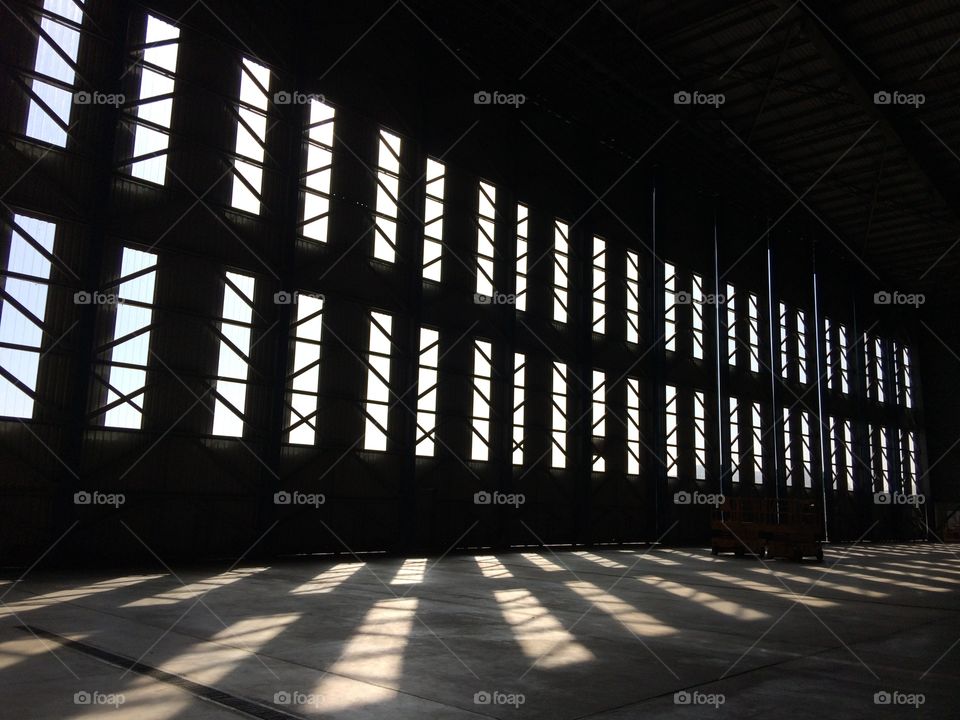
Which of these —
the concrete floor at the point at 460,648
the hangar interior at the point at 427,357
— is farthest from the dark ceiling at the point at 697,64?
the concrete floor at the point at 460,648

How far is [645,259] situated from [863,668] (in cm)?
2699

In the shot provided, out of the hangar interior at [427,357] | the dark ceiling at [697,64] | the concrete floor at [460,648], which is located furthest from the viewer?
the dark ceiling at [697,64]

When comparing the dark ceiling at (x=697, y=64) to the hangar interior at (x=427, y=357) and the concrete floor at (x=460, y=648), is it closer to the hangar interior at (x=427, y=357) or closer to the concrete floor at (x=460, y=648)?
the hangar interior at (x=427, y=357)

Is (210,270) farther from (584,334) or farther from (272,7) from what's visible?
(584,334)

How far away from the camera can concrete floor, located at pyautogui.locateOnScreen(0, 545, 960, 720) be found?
20.0 feet

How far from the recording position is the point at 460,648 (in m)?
8.42

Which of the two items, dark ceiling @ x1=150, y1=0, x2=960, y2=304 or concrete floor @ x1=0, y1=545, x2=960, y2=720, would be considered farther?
dark ceiling @ x1=150, y1=0, x2=960, y2=304

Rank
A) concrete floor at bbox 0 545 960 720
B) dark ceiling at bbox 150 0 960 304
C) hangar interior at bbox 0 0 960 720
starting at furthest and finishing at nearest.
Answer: dark ceiling at bbox 150 0 960 304 < hangar interior at bbox 0 0 960 720 < concrete floor at bbox 0 545 960 720

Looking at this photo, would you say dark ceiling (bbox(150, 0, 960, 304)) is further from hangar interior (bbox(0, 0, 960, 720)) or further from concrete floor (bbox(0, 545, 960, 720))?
concrete floor (bbox(0, 545, 960, 720))

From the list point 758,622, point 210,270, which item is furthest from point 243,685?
point 210,270

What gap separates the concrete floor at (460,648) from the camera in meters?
6.10

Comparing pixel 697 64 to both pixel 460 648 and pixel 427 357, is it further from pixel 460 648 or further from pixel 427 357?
pixel 460 648

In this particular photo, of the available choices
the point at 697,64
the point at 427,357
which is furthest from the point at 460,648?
the point at 697,64

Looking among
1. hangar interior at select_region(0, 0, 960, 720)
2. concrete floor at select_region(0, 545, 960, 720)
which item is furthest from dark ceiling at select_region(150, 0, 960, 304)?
concrete floor at select_region(0, 545, 960, 720)
